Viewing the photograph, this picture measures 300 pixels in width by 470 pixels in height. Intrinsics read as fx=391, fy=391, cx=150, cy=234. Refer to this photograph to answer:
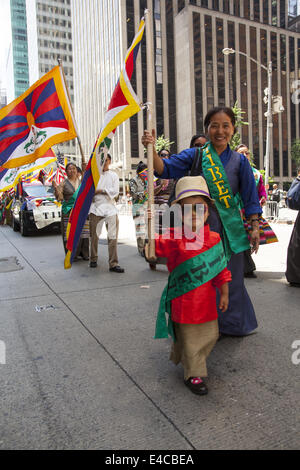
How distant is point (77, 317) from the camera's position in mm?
3996

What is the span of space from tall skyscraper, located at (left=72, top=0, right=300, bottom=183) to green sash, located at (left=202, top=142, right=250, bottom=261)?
187 feet

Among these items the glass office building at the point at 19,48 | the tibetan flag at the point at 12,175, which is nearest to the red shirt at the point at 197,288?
the tibetan flag at the point at 12,175

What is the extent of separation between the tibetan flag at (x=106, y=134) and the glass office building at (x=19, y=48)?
13799 cm

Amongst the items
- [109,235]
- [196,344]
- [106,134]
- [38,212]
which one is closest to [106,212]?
[109,235]

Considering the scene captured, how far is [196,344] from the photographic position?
2434 millimetres

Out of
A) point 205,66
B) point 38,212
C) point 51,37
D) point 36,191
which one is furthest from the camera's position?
point 51,37

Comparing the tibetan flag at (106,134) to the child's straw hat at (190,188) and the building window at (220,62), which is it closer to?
the child's straw hat at (190,188)

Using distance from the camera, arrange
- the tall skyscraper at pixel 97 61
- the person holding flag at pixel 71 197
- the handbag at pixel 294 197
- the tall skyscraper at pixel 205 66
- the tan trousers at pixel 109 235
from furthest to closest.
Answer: the tall skyscraper at pixel 97 61
the tall skyscraper at pixel 205 66
the person holding flag at pixel 71 197
the tan trousers at pixel 109 235
the handbag at pixel 294 197

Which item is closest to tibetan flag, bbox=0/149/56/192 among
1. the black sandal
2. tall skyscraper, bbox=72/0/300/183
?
the black sandal

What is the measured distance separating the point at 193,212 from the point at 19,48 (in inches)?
5828

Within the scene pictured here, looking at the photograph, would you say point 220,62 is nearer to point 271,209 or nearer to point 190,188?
point 271,209

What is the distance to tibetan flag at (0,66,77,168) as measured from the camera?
4.73 m

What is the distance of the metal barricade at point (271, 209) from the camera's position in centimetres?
1570

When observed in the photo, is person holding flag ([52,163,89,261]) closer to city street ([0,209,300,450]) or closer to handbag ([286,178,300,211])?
city street ([0,209,300,450])
